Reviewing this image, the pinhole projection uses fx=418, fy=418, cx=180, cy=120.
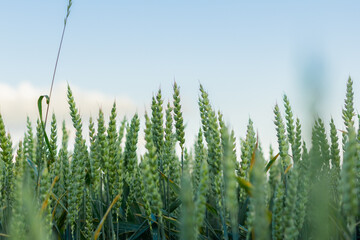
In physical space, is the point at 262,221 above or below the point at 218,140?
below

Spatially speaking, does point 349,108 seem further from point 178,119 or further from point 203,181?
point 203,181

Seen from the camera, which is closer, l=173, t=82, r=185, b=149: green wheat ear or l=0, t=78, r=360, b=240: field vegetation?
l=0, t=78, r=360, b=240: field vegetation

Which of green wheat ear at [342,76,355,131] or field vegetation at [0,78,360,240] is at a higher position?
green wheat ear at [342,76,355,131]

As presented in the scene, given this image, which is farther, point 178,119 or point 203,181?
point 178,119

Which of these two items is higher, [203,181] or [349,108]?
[349,108]

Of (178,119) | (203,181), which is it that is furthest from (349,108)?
(203,181)

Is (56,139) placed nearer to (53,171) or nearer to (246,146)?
(53,171)

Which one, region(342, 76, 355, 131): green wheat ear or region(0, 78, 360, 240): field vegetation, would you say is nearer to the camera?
region(0, 78, 360, 240): field vegetation

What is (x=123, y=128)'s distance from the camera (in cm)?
273

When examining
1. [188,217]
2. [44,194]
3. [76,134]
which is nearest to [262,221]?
[188,217]

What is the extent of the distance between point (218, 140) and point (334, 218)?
2.21 ft

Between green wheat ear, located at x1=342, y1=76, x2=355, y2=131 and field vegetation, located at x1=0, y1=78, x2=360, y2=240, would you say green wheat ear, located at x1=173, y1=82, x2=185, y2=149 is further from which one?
green wheat ear, located at x1=342, y1=76, x2=355, y2=131

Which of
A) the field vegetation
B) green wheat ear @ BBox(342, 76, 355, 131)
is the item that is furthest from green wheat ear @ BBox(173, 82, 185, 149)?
green wheat ear @ BBox(342, 76, 355, 131)

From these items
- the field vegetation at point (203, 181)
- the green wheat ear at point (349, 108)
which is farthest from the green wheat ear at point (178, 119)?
the green wheat ear at point (349, 108)
